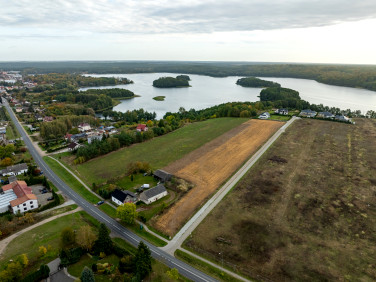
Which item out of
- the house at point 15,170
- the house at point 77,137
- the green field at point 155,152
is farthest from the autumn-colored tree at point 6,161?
the house at point 77,137

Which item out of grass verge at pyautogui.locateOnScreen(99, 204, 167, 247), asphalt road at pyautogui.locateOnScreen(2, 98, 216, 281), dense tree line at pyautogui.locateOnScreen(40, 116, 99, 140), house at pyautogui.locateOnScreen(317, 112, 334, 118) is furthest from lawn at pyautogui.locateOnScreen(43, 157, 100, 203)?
house at pyautogui.locateOnScreen(317, 112, 334, 118)

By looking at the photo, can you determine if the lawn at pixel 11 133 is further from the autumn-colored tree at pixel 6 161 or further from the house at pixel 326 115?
the house at pixel 326 115

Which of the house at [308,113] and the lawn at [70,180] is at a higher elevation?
the house at [308,113]

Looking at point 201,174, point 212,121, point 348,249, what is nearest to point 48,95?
point 212,121

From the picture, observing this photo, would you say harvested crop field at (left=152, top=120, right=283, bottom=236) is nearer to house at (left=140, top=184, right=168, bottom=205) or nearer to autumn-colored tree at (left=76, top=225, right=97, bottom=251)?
A: house at (left=140, top=184, right=168, bottom=205)

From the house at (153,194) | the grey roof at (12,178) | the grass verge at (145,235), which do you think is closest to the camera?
the grass verge at (145,235)
